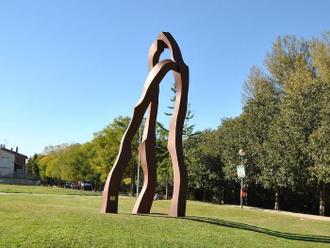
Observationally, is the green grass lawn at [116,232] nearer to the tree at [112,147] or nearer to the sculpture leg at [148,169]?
the sculpture leg at [148,169]

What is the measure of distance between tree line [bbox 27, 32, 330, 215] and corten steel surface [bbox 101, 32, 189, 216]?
47.0 ft

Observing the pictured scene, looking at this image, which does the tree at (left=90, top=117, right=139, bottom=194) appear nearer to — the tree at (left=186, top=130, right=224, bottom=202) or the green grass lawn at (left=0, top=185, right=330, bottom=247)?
the tree at (left=186, top=130, right=224, bottom=202)

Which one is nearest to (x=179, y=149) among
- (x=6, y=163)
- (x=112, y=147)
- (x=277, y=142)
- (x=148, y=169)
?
(x=148, y=169)

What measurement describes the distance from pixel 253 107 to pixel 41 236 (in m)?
30.1

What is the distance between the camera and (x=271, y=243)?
43.4 ft

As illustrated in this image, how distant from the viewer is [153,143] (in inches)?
693

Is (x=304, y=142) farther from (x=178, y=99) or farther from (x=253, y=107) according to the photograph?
(x=178, y=99)

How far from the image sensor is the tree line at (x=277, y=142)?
103ft

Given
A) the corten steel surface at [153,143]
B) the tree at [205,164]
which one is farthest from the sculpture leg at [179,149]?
the tree at [205,164]

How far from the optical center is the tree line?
3148 cm

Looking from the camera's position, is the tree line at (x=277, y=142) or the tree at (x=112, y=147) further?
the tree at (x=112, y=147)

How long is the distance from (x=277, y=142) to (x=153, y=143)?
17922mm

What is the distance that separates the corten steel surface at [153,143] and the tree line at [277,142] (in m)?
14.3

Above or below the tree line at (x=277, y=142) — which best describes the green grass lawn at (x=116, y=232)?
below
